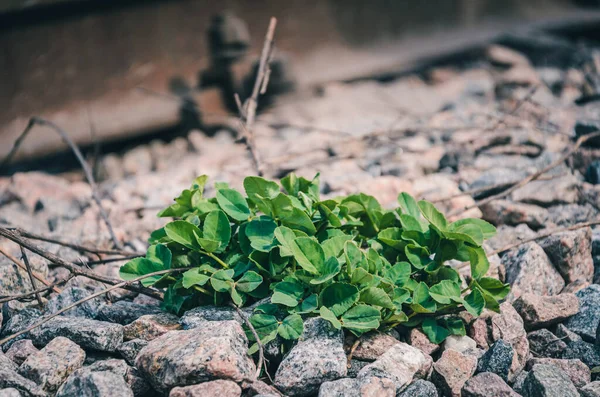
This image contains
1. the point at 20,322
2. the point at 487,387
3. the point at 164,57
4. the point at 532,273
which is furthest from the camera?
the point at 164,57

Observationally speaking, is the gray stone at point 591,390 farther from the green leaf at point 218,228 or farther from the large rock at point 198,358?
the green leaf at point 218,228

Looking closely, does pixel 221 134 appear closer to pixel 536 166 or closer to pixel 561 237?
pixel 536 166

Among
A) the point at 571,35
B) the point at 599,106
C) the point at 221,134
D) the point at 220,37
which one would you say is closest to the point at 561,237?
the point at 599,106

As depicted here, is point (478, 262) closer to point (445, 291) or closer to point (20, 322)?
point (445, 291)

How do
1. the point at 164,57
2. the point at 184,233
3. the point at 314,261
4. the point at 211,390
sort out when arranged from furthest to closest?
the point at 164,57
the point at 184,233
the point at 314,261
the point at 211,390

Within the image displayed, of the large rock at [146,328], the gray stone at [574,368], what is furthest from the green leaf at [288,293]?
the gray stone at [574,368]

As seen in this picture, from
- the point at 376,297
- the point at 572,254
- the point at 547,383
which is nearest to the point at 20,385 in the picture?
the point at 376,297

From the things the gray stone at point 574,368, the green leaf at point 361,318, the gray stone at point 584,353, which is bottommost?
the gray stone at point 584,353

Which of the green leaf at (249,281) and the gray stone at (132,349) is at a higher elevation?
the green leaf at (249,281)
